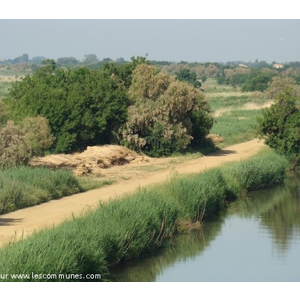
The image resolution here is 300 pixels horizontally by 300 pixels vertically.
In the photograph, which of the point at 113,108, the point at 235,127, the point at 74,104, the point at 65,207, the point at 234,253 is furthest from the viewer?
the point at 235,127

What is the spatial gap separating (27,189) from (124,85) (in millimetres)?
16936

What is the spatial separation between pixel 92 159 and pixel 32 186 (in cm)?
839

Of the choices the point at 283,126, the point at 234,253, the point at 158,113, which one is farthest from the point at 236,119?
the point at 234,253

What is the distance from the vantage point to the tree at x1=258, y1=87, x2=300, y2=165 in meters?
34.5

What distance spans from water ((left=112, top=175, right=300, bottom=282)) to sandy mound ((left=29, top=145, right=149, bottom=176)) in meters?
7.13

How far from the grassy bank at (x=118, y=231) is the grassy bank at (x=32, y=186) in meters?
3.90

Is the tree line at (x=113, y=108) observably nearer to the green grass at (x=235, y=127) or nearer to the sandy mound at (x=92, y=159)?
the sandy mound at (x=92, y=159)

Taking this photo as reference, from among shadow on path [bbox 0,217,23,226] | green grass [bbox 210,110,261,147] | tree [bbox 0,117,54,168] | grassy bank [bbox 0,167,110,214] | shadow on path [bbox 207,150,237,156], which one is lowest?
shadow on path [bbox 207,150,237,156]

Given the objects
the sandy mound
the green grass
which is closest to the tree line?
the sandy mound

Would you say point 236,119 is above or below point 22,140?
below

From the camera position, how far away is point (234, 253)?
60.6ft

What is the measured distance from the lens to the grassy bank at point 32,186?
21.3m

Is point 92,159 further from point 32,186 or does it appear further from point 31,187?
point 31,187

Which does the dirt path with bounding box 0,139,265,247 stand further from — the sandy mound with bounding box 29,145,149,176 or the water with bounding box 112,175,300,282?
the water with bounding box 112,175,300,282
